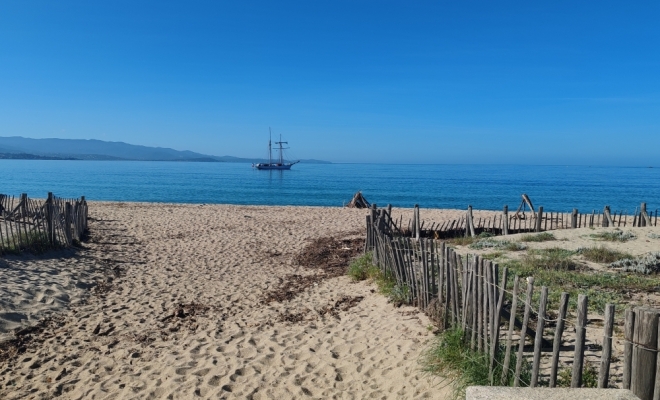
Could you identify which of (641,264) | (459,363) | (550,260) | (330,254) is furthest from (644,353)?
(330,254)

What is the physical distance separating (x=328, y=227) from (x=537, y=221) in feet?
25.3

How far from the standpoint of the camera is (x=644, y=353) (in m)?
3.20

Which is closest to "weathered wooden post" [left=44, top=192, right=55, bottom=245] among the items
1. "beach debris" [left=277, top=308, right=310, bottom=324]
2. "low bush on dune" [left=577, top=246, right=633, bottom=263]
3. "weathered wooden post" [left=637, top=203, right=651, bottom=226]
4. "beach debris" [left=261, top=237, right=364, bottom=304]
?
"beach debris" [left=261, top=237, right=364, bottom=304]

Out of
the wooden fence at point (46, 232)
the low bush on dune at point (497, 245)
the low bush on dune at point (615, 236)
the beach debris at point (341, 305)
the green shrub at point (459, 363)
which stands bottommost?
the beach debris at point (341, 305)

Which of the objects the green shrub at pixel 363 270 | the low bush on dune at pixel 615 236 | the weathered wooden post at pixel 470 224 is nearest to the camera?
the green shrub at pixel 363 270

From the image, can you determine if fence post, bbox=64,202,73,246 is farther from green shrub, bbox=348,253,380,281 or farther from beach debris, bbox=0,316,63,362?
green shrub, bbox=348,253,380,281

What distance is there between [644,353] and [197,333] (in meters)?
5.59

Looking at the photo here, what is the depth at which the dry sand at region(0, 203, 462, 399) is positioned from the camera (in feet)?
17.2

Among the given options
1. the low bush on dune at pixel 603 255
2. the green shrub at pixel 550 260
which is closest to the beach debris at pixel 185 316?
the green shrub at pixel 550 260

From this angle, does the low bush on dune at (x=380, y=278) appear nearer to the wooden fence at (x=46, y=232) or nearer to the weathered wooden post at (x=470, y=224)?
the weathered wooden post at (x=470, y=224)

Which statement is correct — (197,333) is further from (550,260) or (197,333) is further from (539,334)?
(550,260)

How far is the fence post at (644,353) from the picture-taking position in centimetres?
314

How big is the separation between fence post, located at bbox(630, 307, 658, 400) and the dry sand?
179 centimetres

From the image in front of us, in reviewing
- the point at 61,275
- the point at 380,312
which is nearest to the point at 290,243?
the point at 61,275
